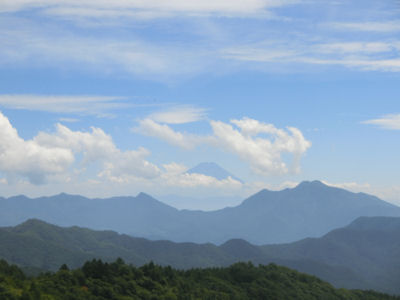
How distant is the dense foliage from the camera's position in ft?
298

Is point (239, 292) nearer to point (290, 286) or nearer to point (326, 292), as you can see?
point (290, 286)

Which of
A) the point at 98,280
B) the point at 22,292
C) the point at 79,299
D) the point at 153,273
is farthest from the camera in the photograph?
the point at 153,273

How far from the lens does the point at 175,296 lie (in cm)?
11031

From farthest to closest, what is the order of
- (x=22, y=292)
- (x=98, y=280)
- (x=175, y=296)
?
(x=175, y=296) → (x=98, y=280) → (x=22, y=292)

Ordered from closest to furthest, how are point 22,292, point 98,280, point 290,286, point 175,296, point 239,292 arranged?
point 22,292 → point 98,280 → point 175,296 → point 239,292 → point 290,286

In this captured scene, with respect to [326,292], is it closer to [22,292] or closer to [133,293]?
[133,293]

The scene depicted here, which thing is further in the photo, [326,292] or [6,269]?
[326,292]

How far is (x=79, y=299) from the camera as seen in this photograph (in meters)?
89.6

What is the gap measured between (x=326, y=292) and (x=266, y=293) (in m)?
37.8

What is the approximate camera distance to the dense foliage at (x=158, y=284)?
298 ft

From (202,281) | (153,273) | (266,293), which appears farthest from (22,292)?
(266,293)

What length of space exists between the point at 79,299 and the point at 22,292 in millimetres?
12273

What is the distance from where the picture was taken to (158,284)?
115m

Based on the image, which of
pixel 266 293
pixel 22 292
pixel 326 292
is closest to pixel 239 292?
pixel 266 293
